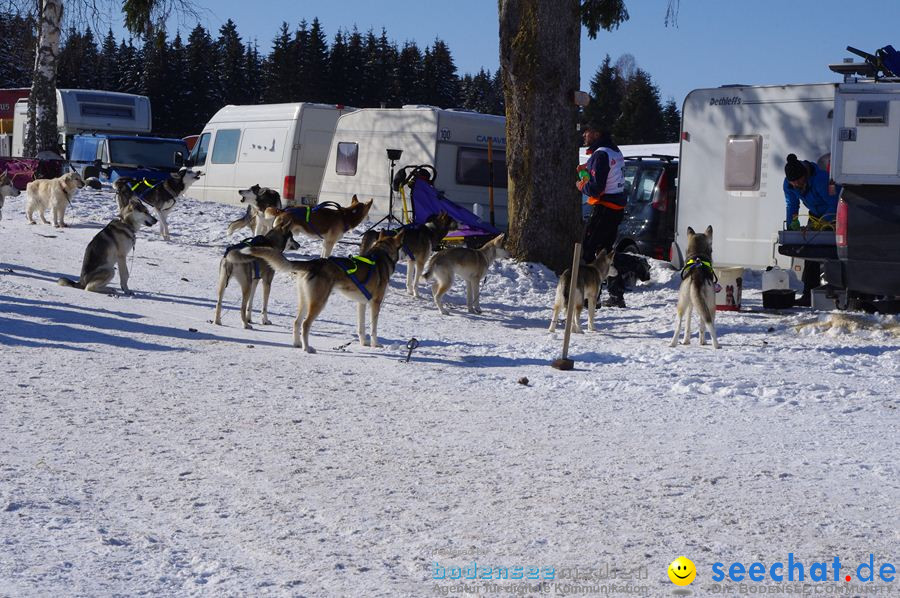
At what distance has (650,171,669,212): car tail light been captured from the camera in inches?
560

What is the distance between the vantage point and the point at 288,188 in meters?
17.8

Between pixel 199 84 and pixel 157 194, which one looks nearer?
pixel 157 194

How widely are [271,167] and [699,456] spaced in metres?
14.2

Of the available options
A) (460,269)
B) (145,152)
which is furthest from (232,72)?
(460,269)

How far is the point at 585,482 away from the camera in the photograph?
4.56 m

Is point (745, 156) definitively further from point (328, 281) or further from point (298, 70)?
point (298, 70)

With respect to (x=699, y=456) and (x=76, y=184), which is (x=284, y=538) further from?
(x=76, y=184)

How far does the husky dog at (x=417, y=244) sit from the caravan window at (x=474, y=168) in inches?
159

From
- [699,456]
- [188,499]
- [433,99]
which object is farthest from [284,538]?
[433,99]

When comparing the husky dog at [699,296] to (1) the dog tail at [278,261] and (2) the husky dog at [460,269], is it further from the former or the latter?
(1) the dog tail at [278,261]

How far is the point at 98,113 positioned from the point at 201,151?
733 centimetres

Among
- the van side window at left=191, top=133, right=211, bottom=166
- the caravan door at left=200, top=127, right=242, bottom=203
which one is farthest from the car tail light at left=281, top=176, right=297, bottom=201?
the van side window at left=191, top=133, right=211, bottom=166

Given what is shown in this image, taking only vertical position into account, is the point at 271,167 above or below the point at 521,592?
above

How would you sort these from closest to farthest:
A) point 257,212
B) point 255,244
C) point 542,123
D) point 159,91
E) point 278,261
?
1. point 278,261
2. point 255,244
3. point 542,123
4. point 257,212
5. point 159,91
